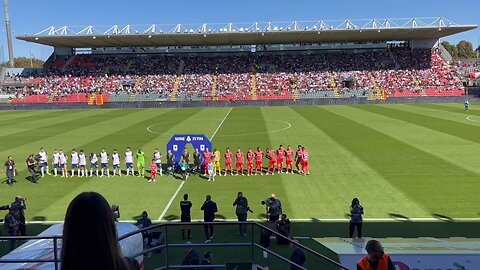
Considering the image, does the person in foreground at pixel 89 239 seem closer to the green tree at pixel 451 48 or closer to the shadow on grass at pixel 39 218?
the shadow on grass at pixel 39 218

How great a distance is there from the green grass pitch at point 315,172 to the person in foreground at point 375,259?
8381mm

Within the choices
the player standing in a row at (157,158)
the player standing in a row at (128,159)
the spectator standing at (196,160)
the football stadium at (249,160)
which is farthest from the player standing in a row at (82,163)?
the spectator standing at (196,160)

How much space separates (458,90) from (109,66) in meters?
56.2

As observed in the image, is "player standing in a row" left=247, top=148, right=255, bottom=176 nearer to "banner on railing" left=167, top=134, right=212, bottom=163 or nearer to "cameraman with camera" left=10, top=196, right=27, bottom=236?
"banner on railing" left=167, top=134, right=212, bottom=163

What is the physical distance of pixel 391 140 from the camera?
26391 mm

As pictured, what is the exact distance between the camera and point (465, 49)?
152625 millimetres

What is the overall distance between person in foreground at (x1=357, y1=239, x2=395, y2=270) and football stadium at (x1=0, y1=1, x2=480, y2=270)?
0.03m

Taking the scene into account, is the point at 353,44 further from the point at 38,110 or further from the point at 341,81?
the point at 38,110

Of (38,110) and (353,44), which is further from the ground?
(353,44)

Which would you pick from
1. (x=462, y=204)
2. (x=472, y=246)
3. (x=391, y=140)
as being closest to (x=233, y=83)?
(x=391, y=140)

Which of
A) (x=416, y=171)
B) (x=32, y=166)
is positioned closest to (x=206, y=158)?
(x=32, y=166)

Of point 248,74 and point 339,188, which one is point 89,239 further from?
point 248,74

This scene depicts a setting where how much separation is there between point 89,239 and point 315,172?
1765 centimetres

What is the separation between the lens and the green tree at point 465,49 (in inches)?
5827
